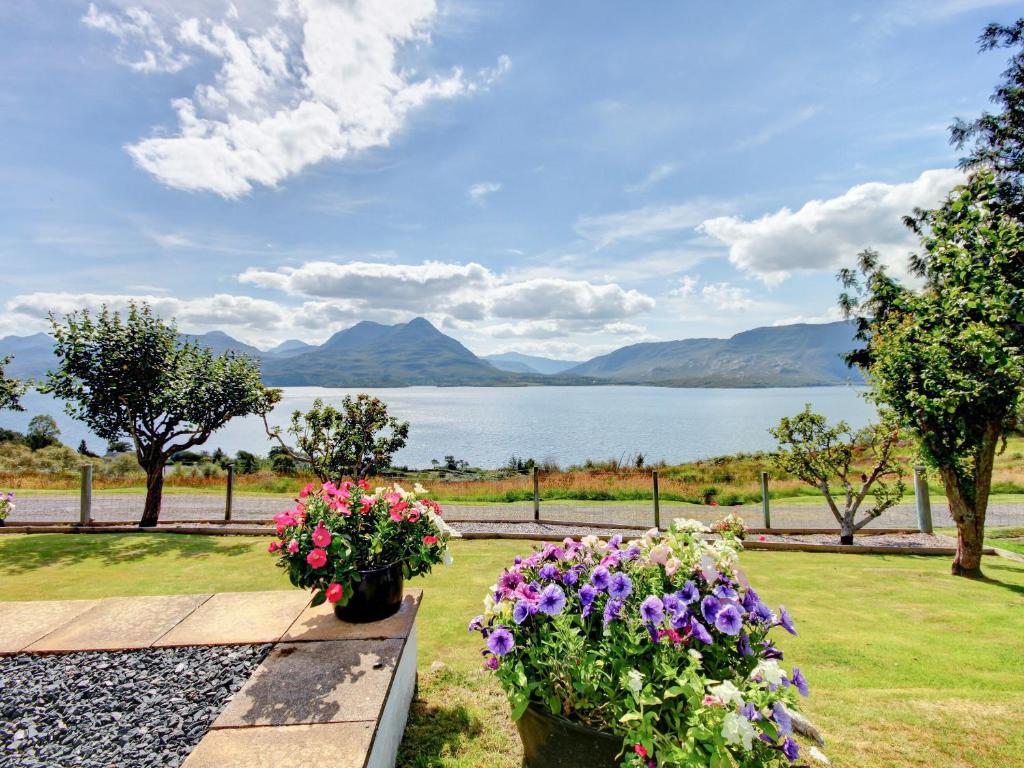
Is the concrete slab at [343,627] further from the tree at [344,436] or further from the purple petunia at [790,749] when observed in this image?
the tree at [344,436]

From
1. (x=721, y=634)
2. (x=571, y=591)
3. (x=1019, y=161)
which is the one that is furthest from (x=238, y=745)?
(x=1019, y=161)

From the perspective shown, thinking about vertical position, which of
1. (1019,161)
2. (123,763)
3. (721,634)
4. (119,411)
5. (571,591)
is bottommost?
(123,763)

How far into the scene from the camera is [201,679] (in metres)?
3.26

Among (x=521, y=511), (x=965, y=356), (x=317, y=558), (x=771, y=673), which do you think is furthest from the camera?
(x=521, y=511)

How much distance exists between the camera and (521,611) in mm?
2516

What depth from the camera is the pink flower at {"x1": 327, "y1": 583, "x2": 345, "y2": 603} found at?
3.58 meters

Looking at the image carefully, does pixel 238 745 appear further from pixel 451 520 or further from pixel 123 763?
pixel 451 520

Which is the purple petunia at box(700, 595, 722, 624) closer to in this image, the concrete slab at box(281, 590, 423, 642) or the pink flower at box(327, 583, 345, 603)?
the concrete slab at box(281, 590, 423, 642)

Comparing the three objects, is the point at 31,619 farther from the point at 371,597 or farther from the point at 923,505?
the point at 923,505

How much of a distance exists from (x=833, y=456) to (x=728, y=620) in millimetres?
10969

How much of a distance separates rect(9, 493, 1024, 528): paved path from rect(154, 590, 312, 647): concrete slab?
28.8 ft

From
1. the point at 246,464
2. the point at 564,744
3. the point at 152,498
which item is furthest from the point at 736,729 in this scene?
the point at 246,464

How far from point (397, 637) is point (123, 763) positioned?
1.57 metres

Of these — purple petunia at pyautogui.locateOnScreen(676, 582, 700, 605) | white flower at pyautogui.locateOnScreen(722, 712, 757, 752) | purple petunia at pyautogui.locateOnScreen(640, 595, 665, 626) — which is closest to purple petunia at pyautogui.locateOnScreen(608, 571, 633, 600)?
purple petunia at pyautogui.locateOnScreen(640, 595, 665, 626)
